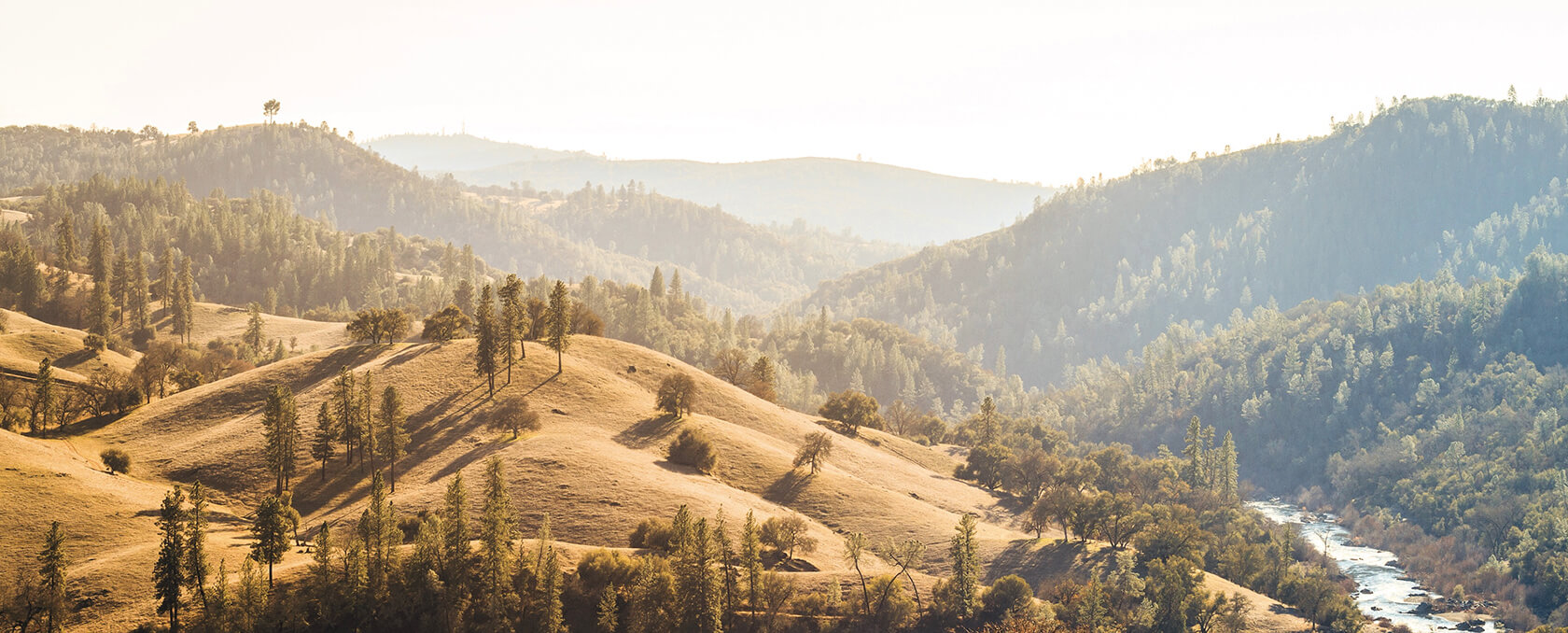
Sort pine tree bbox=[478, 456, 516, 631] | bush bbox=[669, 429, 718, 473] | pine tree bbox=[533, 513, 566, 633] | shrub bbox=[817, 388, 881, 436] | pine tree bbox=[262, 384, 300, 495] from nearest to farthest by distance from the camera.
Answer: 1. pine tree bbox=[478, 456, 516, 631]
2. pine tree bbox=[533, 513, 566, 633]
3. pine tree bbox=[262, 384, 300, 495]
4. bush bbox=[669, 429, 718, 473]
5. shrub bbox=[817, 388, 881, 436]

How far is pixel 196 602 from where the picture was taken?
81.4 metres

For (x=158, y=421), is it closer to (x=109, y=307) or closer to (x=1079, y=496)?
(x=109, y=307)

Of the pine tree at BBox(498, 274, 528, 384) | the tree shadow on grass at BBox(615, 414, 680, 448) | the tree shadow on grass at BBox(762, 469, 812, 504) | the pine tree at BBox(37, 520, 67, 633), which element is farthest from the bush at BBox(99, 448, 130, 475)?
the tree shadow on grass at BBox(762, 469, 812, 504)

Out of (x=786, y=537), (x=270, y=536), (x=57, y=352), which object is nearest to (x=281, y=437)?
(x=270, y=536)

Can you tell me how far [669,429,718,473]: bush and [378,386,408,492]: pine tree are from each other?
35.0 m

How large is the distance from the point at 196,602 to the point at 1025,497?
419 feet

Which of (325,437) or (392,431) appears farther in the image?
(325,437)

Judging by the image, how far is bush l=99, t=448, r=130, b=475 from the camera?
110 m

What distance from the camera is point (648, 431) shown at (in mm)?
141750

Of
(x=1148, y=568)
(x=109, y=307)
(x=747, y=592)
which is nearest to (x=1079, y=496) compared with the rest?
(x=1148, y=568)

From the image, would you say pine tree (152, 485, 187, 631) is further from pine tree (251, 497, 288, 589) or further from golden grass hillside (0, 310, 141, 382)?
golden grass hillside (0, 310, 141, 382)

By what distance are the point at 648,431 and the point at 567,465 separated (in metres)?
23.1

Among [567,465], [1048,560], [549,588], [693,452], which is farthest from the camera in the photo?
[693,452]

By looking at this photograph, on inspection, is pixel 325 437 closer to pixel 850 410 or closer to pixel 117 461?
pixel 117 461
